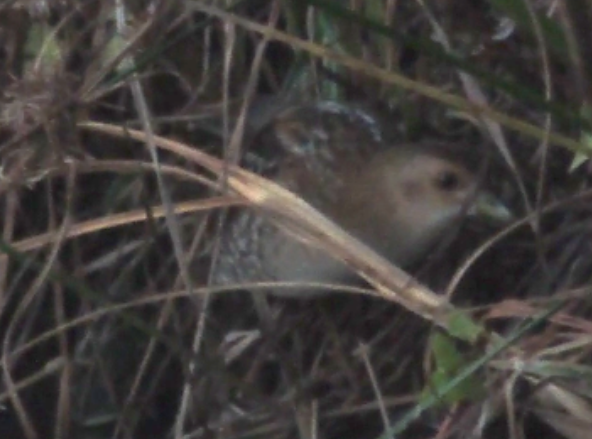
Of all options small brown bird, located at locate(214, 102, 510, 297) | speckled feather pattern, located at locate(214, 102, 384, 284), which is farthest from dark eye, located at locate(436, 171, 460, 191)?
speckled feather pattern, located at locate(214, 102, 384, 284)

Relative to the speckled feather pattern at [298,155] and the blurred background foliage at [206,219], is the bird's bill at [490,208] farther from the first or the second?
the speckled feather pattern at [298,155]

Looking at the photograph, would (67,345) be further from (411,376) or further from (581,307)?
(581,307)

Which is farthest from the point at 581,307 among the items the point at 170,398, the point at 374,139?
the point at 170,398

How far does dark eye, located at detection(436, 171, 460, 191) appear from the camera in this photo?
50.9 inches

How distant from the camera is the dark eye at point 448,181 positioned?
1292mm

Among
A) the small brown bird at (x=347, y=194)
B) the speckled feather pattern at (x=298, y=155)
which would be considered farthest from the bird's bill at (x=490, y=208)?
the speckled feather pattern at (x=298, y=155)

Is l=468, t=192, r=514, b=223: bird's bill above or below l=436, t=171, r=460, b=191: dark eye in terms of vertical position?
below

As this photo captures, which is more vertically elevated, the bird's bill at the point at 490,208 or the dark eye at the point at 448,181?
the dark eye at the point at 448,181

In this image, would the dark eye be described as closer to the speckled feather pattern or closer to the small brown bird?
the small brown bird

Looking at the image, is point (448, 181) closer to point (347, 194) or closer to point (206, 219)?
point (347, 194)

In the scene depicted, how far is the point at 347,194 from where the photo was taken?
135 centimetres

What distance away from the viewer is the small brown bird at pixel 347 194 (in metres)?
1.29

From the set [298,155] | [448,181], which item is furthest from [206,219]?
[448,181]

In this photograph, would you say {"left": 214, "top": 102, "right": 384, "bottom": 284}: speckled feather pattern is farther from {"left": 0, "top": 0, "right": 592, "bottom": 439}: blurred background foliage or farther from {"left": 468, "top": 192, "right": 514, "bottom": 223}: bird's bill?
{"left": 468, "top": 192, "right": 514, "bottom": 223}: bird's bill
